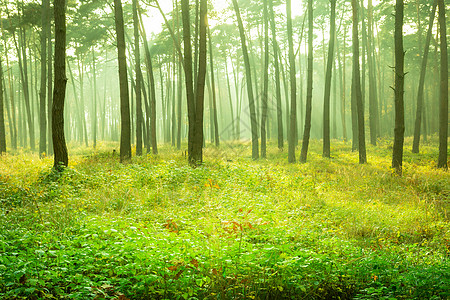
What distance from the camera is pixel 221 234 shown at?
5.27 m

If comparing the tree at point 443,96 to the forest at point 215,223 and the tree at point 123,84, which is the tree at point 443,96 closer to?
the forest at point 215,223

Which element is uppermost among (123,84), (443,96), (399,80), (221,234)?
(123,84)

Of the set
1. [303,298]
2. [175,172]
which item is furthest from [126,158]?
[303,298]

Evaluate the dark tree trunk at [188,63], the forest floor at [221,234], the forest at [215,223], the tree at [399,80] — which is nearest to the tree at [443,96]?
the forest at [215,223]

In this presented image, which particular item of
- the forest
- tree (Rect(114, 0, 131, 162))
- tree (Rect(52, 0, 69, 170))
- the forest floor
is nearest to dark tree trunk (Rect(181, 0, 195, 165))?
the forest

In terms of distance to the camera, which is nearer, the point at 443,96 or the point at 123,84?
the point at 123,84

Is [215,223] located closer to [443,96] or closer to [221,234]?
[221,234]

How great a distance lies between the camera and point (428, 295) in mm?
3502

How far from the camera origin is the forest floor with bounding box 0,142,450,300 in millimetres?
3572

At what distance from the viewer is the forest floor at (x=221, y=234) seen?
3.57m

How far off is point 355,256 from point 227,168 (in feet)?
27.3

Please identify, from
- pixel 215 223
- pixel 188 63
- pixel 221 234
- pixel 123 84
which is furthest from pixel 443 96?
pixel 123 84

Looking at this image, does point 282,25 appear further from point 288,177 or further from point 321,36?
point 288,177

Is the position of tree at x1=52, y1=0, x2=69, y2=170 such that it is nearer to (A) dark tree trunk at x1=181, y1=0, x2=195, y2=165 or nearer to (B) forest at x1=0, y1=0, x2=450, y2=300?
(B) forest at x1=0, y1=0, x2=450, y2=300
